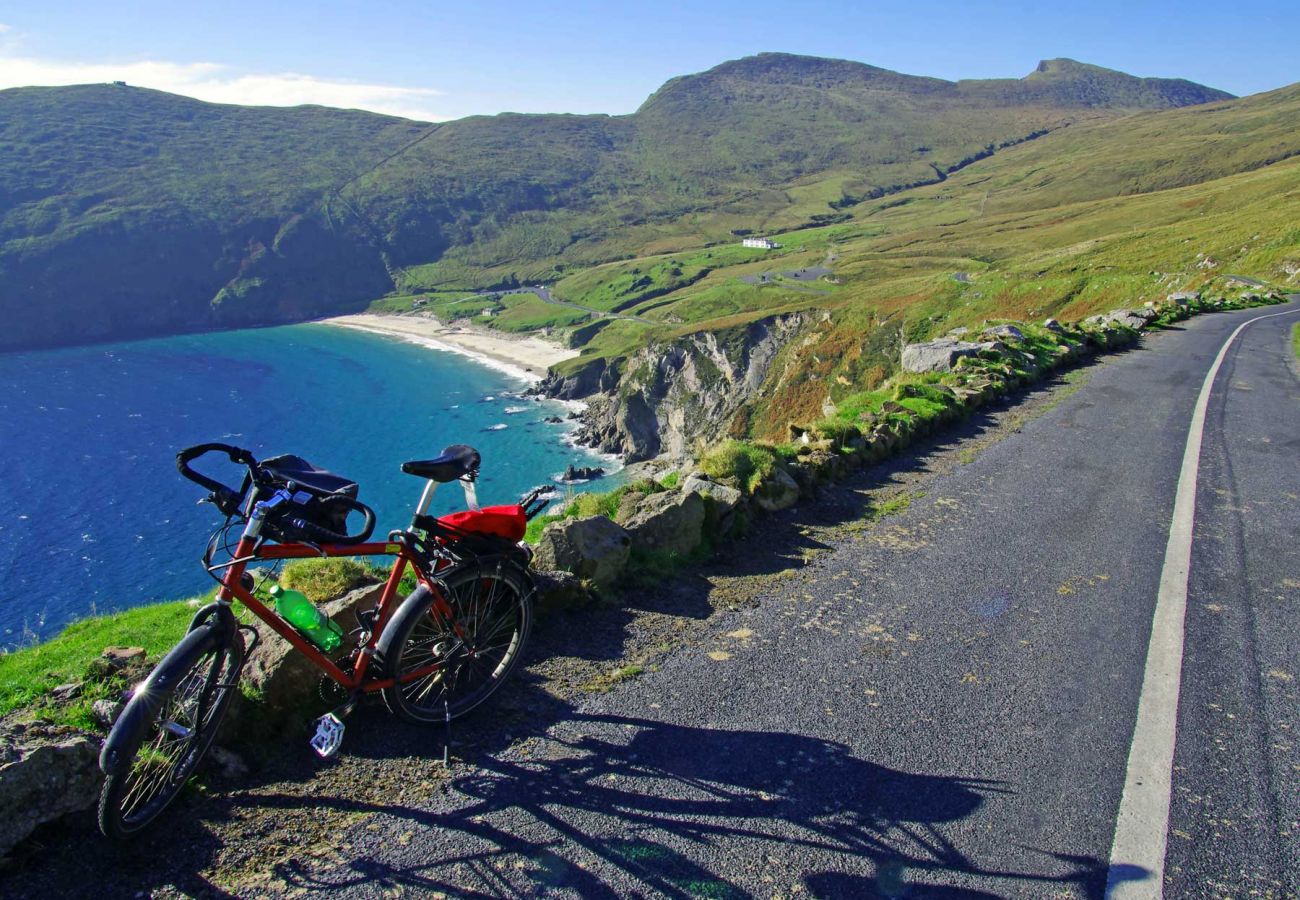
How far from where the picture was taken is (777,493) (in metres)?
10.1

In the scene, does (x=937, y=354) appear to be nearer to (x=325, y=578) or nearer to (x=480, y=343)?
(x=325, y=578)

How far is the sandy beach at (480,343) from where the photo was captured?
14162cm

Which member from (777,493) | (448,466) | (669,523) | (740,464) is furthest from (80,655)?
(777,493)

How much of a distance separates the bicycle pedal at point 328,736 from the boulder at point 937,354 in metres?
19.0

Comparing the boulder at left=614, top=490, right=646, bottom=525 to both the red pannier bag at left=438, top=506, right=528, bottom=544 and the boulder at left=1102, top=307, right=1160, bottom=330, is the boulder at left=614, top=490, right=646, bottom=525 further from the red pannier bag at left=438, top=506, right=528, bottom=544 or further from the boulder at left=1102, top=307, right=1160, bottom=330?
the boulder at left=1102, top=307, right=1160, bottom=330

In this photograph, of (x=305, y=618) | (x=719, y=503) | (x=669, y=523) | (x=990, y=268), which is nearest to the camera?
(x=305, y=618)

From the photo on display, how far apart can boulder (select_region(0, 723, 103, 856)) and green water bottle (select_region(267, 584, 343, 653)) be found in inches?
45.7

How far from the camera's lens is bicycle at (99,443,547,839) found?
4.07 m

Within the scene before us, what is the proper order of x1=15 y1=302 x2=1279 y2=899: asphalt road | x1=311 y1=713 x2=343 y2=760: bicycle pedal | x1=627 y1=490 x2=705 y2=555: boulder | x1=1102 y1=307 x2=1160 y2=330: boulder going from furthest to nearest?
1. x1=1102 y1=307 x2=1160 y2=330: boulder
2. x1=627 y1=490 x2=705 y2=555: boulder
3. x1=311 y1=713 x2=343 y2=760: bicycle pedal
4. x1=15 y1=302 x2=1279 y2=899: asphalt road

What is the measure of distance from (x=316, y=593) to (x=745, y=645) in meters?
3.87

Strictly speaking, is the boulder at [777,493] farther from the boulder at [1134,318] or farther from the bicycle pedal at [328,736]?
the boulder at [1134,318]

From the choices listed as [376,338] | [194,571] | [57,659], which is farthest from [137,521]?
[376,338]

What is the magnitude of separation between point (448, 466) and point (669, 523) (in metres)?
3.58

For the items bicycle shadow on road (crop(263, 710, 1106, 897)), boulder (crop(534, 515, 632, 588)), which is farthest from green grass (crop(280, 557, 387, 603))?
bicycle shadow on road (crop(263, 710, 1106, 897))
